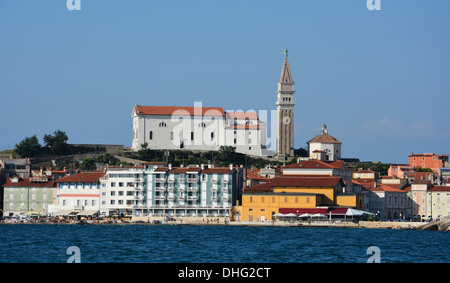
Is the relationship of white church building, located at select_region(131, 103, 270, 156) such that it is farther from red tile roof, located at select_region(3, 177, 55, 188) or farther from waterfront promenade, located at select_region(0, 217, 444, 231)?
waterfront promenade, located at select_region(0, 217, 444, 231)

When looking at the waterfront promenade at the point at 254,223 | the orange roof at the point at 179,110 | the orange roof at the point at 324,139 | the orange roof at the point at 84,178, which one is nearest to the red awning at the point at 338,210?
the waterfront promenade at the point at 254,223

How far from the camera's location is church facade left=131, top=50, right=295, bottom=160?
113 meters

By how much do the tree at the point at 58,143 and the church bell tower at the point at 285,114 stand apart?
29.8 metres

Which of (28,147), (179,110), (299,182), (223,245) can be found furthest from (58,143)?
(223,245)

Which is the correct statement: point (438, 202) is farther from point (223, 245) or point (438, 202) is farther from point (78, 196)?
point (223, 245)

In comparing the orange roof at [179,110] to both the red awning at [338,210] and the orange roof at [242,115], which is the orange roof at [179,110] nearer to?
the orange roof at [242,115]

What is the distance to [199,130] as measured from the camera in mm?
114562

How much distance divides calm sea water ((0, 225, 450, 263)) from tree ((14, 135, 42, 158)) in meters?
39.4

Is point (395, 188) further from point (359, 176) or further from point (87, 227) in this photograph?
point (87, 227)

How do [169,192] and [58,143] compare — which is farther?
[58,143]

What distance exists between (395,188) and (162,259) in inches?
2147

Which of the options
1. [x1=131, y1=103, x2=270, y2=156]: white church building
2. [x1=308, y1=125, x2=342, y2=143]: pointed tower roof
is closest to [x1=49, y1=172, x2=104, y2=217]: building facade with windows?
[x1=131, y1=103, x2=270, y2=156]: white church building

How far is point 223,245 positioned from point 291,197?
2613 centimetres

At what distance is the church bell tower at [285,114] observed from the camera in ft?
387
